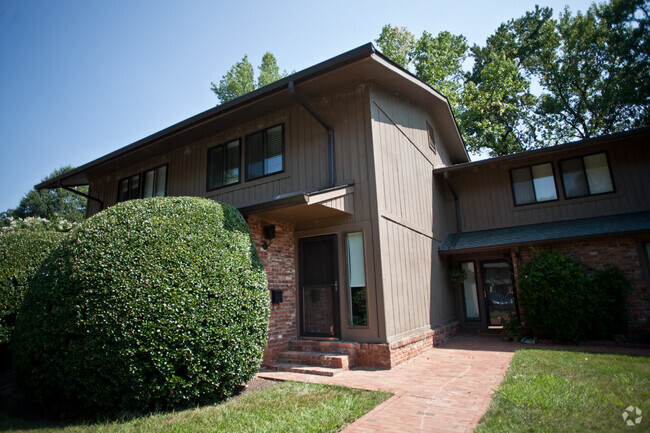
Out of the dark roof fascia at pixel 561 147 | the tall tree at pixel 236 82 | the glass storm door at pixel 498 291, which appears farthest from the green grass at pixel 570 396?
the tall tree at pixel 236 82

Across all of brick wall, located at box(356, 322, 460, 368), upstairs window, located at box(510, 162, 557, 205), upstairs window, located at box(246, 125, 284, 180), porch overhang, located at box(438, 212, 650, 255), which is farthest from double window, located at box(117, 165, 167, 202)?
upstairs window, located at box(510, 162, 557, 205)

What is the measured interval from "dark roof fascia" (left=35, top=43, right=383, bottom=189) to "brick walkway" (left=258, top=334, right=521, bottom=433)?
17.3ft

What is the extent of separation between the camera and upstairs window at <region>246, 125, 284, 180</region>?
27.1 feet

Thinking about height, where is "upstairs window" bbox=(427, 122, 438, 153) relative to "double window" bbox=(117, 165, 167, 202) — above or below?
above

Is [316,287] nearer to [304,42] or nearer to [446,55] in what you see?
[304,42]

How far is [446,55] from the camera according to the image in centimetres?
2092

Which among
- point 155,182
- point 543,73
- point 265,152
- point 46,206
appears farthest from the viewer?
point 46,206

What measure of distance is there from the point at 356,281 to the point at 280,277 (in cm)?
148

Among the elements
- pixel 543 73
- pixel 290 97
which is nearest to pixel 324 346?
pixel 290 97

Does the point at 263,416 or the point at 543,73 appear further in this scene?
the point at 543,73

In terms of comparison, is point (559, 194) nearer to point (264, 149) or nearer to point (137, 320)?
point (264, 149)

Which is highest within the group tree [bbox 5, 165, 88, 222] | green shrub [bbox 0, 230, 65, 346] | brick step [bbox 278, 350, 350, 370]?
tree [bbox 5, 165, 88, 222]

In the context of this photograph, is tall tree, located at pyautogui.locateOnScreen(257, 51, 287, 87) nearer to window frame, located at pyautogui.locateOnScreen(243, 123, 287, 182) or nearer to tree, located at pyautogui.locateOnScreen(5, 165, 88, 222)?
window frame, located at pyautogui.locateOnScreen(243, 123, 287, 182)

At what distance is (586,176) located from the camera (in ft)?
32.3
